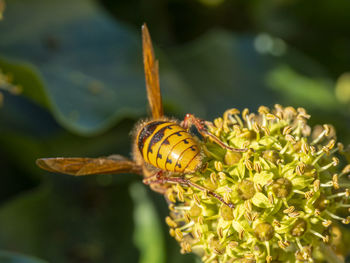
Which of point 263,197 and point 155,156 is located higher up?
point 155,156

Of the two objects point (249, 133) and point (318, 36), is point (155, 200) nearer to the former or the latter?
point (249, 133)

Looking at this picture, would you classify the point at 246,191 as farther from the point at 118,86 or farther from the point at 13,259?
the point at 118,86

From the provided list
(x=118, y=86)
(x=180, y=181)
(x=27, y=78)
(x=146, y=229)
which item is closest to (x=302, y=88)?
(x=118, y=86)

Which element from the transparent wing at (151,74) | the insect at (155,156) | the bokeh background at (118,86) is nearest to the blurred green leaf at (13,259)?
the bokeh background at (118,86)

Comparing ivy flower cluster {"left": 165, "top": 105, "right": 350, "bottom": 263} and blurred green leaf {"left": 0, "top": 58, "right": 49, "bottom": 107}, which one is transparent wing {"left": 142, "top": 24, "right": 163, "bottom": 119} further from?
blurred green leaf {"left": 0, "top": 58, "right": 49, "bottom": 107}

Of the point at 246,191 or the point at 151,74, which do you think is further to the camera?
the point at 151,74
